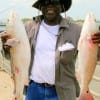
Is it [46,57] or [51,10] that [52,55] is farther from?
[51,10]

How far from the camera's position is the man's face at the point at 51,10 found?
531 cm

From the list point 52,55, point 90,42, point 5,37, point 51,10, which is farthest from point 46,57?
point 90,42

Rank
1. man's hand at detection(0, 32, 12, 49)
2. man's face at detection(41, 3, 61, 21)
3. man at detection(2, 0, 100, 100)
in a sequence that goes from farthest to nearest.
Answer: man at detection(2, 0, 100, 100) → man's face at detection(41, 3, 61, 21) → man's hand at detection(0, 32, 12, 49)

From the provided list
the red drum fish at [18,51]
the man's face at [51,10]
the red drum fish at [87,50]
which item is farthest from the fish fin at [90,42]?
the man's face at [51,10]

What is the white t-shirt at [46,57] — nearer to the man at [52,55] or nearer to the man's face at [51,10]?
the man at [52,55]

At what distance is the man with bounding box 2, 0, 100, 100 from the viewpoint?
546 centimetres

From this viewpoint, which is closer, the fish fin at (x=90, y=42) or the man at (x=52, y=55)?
the fish fin at (x=90, y=42)

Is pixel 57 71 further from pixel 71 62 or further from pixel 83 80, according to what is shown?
pixel 83 80

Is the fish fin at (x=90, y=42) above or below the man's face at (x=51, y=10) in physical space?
below

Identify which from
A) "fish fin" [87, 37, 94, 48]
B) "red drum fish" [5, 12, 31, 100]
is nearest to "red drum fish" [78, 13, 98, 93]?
"fish fin" [87, 37, 94, 48]

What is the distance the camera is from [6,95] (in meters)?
11.0

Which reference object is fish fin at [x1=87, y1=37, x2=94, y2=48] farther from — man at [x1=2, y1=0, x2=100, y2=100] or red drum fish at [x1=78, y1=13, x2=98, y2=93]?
man at [x1=2, y1=0, x2=100, y2=100]

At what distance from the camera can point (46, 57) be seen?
5477mm

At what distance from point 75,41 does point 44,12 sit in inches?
21.2
